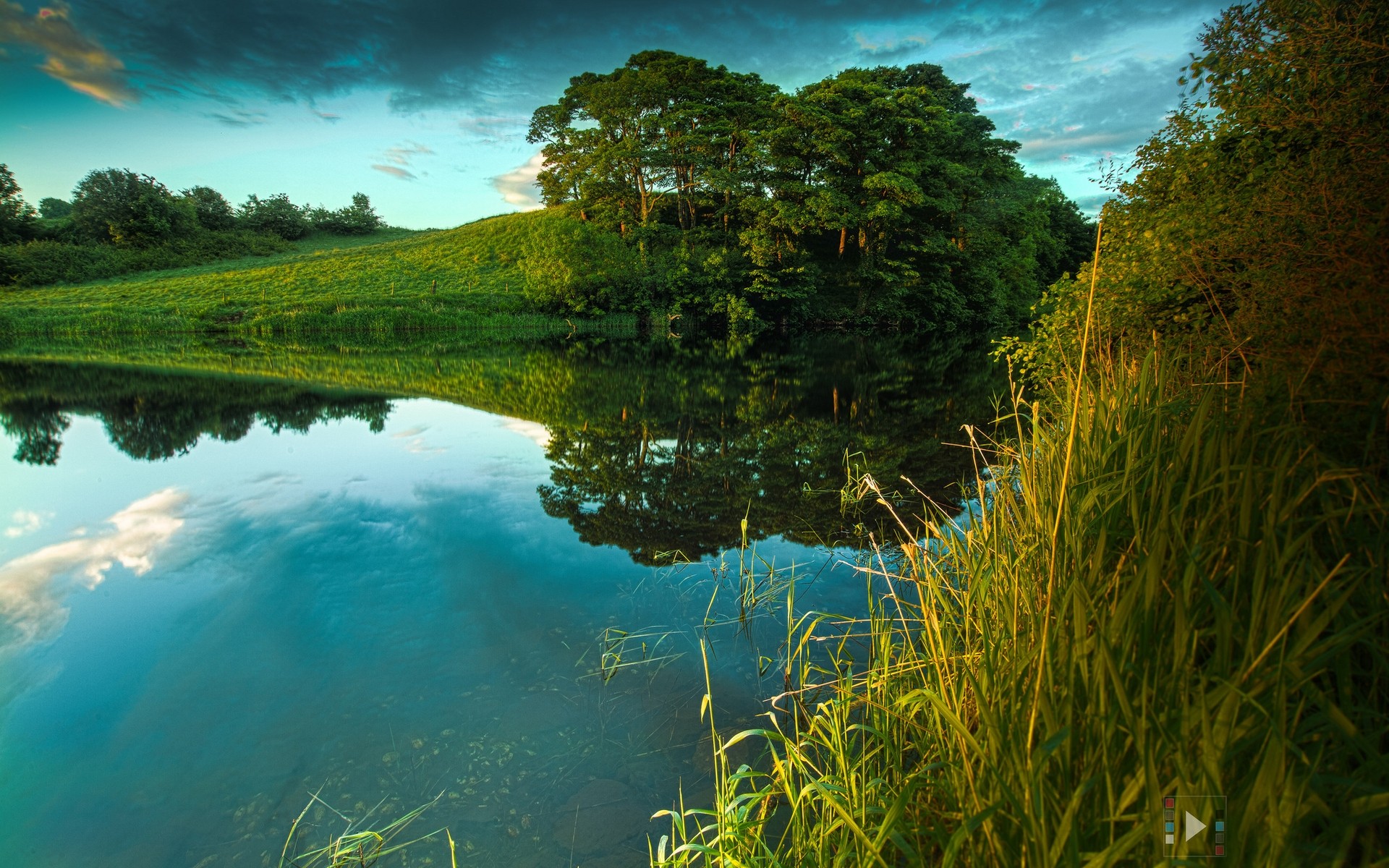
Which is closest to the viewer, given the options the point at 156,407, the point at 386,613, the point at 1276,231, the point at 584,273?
the point at 1276,231

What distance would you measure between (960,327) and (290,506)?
37232 millimetres

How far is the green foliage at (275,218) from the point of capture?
172 feet

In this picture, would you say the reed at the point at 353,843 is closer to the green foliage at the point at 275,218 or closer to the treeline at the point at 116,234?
the treeline at the point at 116,234

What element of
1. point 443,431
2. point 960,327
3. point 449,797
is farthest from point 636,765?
point 960,327

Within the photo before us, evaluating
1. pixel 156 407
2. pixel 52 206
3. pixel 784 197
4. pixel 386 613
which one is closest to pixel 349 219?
pixel 52 206

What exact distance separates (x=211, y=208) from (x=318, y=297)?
30.8m

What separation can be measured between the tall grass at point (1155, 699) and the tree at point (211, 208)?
60.8 metres

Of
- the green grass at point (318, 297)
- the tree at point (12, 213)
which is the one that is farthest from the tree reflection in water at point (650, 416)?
the tree at point (12, 213)

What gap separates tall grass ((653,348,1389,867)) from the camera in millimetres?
1298

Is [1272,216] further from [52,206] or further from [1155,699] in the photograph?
[52,206]

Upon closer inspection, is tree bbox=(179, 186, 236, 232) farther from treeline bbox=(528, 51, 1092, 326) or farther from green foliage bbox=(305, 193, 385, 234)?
treeline bbox=(528, 51, 1092, 326)

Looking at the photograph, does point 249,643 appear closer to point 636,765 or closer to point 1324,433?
point 636,765

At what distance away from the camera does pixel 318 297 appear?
100ft

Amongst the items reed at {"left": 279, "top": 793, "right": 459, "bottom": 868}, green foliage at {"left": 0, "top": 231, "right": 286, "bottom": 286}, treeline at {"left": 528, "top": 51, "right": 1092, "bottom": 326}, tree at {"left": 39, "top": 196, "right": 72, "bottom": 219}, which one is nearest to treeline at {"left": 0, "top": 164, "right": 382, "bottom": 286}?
green foliage at {"left": 0, "top": 231, "right": 286, "bottom": 286}
